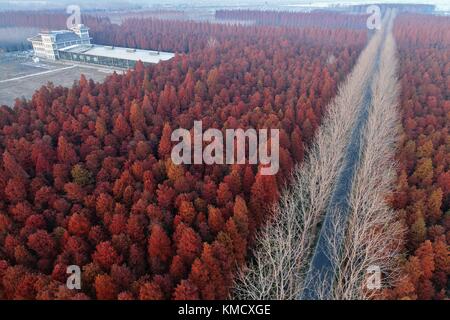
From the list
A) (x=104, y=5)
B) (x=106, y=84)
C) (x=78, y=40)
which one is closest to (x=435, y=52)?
(x=106, y=84)

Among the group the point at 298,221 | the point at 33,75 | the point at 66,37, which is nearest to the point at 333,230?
the point at 298,221

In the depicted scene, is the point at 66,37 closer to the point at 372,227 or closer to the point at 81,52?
the point at 81,52

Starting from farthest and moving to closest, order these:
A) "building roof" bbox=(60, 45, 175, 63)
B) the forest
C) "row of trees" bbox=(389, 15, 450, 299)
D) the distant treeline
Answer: the distant treeline, "building roof" bbox=(60, 45, 175, 63), "row of trees" bbox=(389, 15, 450, 299), the forest

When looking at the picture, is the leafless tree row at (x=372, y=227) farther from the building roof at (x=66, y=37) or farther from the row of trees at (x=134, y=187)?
the building roof at (x=66, y=37)

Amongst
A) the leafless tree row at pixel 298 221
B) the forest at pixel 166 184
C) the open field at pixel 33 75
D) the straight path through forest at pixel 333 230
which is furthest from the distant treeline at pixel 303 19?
the leafless tree row at pixel 298 221

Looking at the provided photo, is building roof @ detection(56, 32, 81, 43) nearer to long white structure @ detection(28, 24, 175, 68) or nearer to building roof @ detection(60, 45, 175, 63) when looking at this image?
long white structure @ detection(28, 24, 175, 68)

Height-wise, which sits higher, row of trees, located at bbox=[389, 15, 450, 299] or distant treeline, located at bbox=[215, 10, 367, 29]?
distant treeline, located at bbox=[215, 10, 367, 29]

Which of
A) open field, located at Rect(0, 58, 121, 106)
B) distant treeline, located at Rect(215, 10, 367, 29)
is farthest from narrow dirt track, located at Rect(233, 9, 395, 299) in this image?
distant treeline, located at Rect(215, 10, 367, 29)
